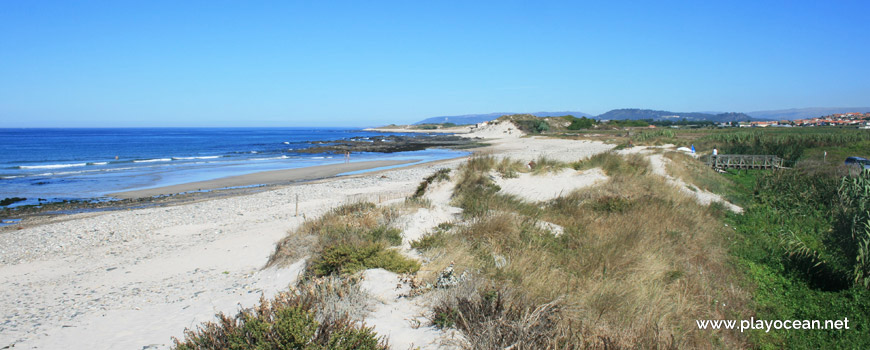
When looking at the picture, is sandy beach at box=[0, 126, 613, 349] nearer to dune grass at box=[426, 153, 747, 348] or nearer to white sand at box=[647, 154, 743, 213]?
dune grass at box=[426, 153, 747, 348]

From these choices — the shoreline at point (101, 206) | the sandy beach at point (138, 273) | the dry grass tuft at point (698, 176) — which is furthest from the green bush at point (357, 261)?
the dry grass tuft at point (698, 176)

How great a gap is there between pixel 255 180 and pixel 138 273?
658 inches

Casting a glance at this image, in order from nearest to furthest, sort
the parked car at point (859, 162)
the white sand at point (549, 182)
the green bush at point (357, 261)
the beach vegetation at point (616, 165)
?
the green bush at point (357, 261)
the white sand at point (549, 182)
the beach vegetation at point (616, 165)
the parked car at point (859, 162)

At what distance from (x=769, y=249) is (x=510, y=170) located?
26.2 feet

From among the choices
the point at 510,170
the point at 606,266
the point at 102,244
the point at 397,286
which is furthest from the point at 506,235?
the point at 102,244

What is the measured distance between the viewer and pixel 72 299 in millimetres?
6523

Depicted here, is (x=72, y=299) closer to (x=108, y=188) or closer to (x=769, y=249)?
(x=769, y=249)

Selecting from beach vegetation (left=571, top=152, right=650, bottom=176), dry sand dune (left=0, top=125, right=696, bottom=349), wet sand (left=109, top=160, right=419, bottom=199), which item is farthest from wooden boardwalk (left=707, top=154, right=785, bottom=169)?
wet sand (left=109, top=160, right=419, bottom=199)

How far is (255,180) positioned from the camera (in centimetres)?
2395

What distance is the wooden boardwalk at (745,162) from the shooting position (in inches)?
838

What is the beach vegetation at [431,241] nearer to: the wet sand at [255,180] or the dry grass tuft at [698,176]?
the dry grass tuft at [698,176]

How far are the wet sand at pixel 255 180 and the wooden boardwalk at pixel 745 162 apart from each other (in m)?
20.3

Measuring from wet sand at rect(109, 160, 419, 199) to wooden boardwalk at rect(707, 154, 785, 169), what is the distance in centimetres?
2025

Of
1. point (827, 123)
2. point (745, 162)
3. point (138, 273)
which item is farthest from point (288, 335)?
point (827, 123)
